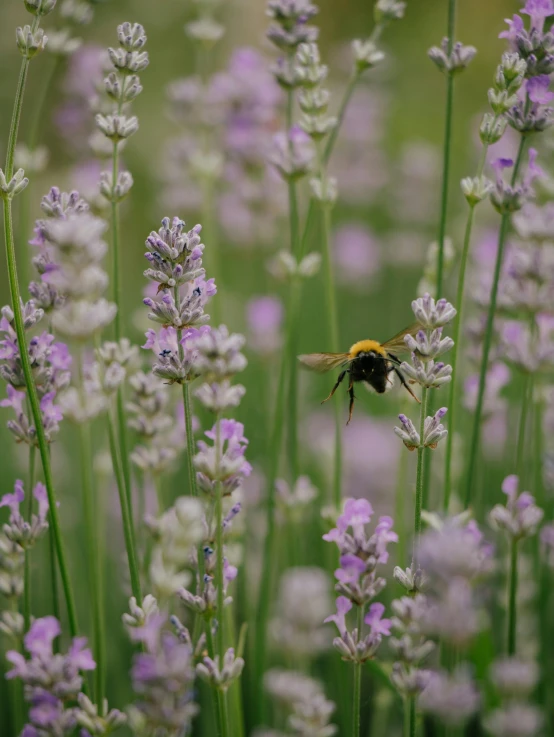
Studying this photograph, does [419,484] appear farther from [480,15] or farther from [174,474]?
[480,15]

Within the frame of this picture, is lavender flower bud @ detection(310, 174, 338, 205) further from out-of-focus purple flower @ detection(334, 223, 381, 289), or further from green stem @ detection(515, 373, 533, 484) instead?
out-of-focus purple flower @ detection(334, 223, 381, 289)

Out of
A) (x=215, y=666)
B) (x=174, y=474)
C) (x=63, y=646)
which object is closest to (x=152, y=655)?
(x=215, y=666)

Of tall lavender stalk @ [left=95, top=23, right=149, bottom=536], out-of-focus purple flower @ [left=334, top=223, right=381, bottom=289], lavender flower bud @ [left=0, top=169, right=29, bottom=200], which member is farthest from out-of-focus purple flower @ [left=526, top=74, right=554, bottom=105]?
out-of-focus purple flower @ [left=334, top=223, right=381, bottom=289]

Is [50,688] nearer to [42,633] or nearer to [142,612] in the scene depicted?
[42,633]

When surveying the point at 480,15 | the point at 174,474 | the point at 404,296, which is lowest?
the point at 174,474

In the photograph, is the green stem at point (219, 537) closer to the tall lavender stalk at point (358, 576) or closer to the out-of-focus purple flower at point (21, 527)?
the tall lavender stalk at point (358, 576)

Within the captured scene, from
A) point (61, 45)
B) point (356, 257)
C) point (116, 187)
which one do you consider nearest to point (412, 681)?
point (116, 187)
